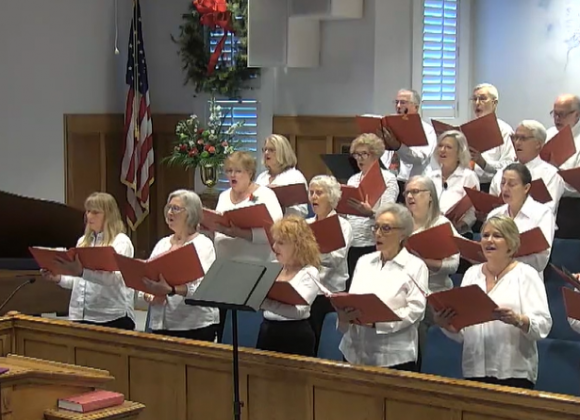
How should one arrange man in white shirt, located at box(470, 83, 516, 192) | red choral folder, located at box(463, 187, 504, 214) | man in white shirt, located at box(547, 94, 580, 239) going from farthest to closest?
man in white shirt, located at box(470, 83, 516, 192) < man in white shirt, located at box(547, 94, 580, 239) < red choral folder, located at box(463, 187, 504, 214)

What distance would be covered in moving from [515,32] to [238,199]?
428 cm

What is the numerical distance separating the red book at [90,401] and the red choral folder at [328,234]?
1973 millimetres

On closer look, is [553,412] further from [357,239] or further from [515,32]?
[515,32]

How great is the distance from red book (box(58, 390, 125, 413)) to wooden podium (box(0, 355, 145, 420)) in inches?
0.7

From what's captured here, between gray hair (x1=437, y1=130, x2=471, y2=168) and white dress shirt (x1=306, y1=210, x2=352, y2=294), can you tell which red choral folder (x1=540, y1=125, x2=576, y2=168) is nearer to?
gray hair (x1=437, y1=130, x2=471, y2=168)

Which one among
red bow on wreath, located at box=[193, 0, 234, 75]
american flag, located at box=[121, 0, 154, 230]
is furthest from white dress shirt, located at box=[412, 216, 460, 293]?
american flag, located at box=[121, 0, 154, 230]

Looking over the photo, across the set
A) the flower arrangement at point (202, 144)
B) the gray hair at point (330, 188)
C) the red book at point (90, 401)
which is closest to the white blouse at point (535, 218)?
the gray hair at point (330, 188)

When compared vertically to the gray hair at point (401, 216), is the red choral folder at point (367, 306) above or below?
below

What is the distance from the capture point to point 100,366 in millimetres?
4832

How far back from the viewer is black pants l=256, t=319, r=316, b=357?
4.55m

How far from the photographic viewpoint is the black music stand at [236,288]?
3855mm

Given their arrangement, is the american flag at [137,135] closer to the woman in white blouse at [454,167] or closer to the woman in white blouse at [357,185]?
the woman in white blouse at [357,185]

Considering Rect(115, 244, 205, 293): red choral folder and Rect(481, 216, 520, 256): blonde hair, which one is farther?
Rect(115, 244, 205, 293): red choral folder

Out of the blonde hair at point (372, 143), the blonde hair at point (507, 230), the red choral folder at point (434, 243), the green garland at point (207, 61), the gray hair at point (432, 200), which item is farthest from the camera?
the green garland at point (207, 61)
